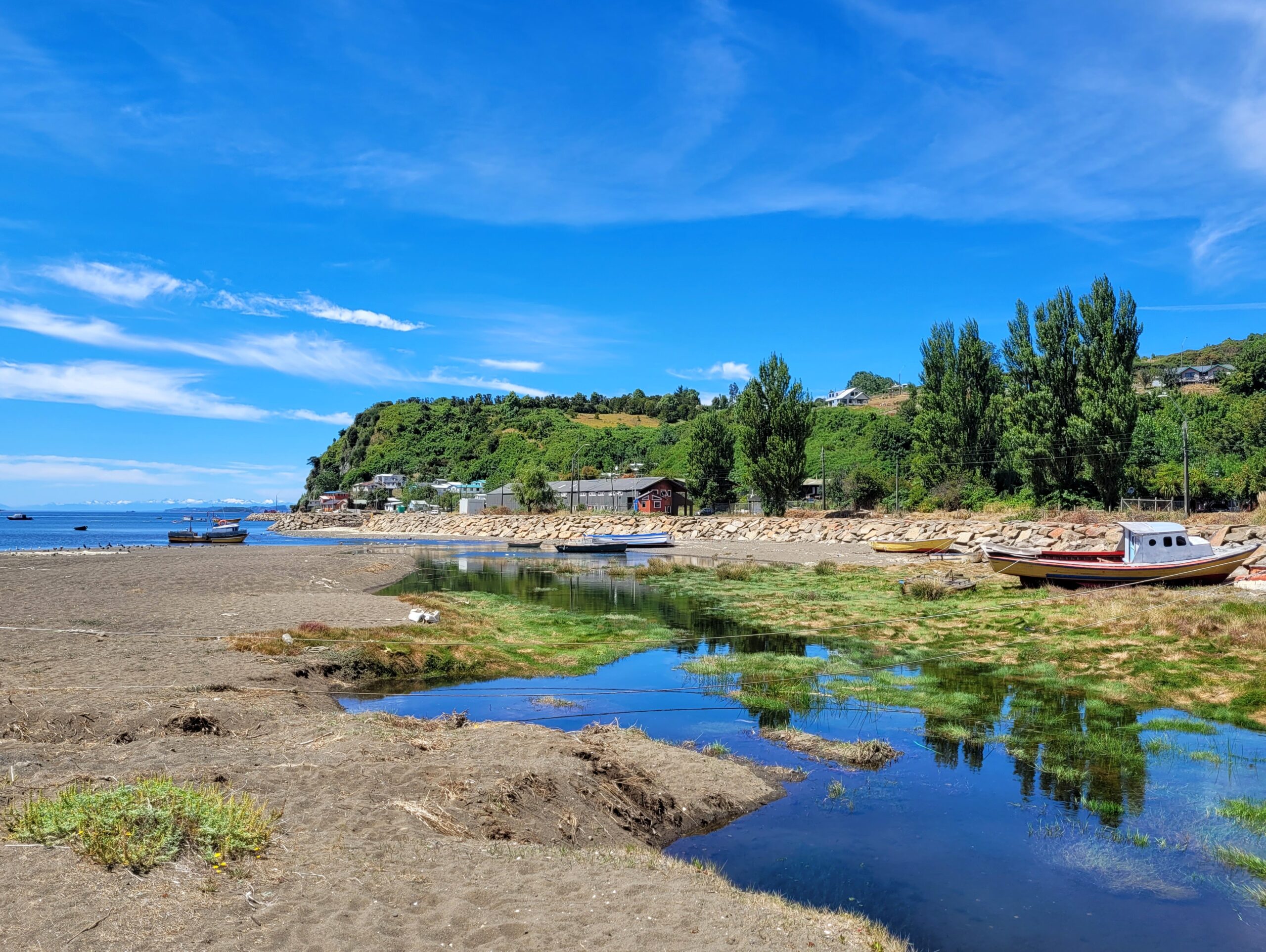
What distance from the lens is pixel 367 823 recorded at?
801 cm

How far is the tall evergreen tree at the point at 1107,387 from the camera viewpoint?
53.8 metres

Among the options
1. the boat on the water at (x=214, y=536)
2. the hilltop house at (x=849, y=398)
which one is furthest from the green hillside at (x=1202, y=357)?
the boat on the water at (x=214, y=536)

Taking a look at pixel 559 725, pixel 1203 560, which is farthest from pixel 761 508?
pixel 559 725

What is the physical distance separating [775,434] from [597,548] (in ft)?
76.3

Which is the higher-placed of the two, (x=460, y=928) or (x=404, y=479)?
(x=404, y=479)

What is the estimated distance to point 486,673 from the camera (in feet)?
60.9

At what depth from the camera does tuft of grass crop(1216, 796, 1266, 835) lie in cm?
992

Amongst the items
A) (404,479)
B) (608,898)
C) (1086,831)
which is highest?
(404,479)

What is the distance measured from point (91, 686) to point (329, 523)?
142 meters

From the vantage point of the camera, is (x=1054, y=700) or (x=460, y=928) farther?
(x=1054, y=700)

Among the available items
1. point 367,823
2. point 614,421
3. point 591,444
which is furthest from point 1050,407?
point 614,421

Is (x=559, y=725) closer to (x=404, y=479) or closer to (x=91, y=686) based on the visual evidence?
(x=91, y=686)

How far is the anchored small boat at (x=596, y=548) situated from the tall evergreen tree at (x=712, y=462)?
104 ft

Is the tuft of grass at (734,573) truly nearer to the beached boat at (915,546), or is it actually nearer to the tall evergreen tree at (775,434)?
the beached boat at (915,546)
